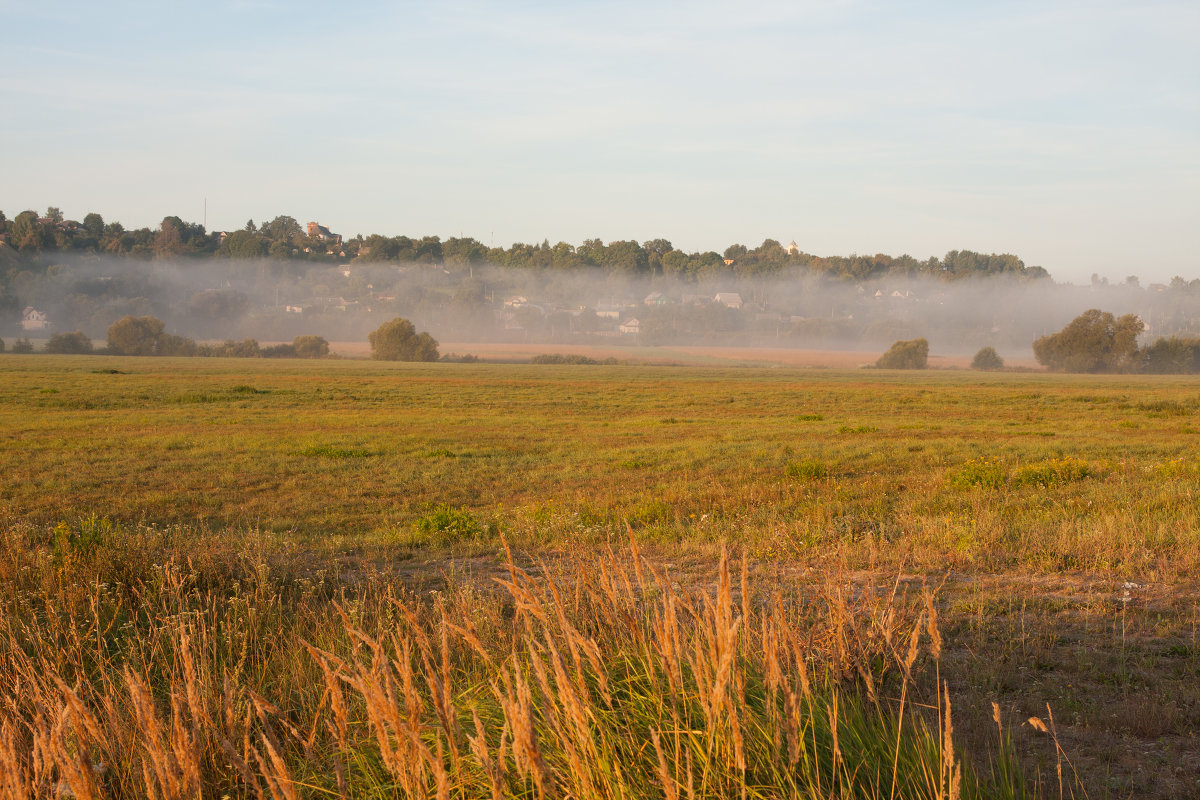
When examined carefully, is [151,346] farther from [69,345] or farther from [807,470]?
[807,470]

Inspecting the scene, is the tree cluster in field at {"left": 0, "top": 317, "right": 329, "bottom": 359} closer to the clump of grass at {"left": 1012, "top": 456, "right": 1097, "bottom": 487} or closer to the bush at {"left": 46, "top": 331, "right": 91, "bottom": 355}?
the bush at {"left": 46, "top": 331, "right": 91, "bottom": 355}

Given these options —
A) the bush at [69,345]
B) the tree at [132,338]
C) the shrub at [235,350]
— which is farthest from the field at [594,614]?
the bush at [69,345]

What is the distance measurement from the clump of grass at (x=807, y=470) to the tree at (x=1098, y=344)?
108m

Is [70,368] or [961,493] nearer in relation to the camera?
[961,493]

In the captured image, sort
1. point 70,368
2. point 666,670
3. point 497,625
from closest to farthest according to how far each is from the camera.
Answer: point 666,670, point 497,625, point 70,368

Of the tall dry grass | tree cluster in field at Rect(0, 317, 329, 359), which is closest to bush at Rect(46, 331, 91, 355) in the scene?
tree cluster in field at Rect(0, 317, 329, 359)

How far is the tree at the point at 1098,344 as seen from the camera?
4232 inches

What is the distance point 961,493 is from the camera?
45.2ft

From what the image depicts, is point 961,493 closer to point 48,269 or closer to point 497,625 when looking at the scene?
point 497,625

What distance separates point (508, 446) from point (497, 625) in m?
17.6

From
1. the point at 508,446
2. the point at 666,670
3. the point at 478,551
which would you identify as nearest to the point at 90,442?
the point at 508,446

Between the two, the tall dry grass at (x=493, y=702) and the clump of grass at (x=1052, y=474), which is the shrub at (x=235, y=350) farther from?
the tall dry grass at (x=493, y=702)

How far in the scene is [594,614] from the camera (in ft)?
14.6

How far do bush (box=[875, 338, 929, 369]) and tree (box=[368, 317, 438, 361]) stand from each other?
203 feet
